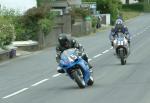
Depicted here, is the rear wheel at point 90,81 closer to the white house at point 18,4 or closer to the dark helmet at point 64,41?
the dark helmet at point 64,41

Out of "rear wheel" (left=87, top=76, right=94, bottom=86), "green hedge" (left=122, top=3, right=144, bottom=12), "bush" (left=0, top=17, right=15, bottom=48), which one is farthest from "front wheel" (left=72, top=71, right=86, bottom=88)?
"green hedge" (left=122, top=3, right=144, bottom=12)

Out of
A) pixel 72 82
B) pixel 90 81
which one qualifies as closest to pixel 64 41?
pixel 90 81

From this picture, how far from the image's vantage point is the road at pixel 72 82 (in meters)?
15.6

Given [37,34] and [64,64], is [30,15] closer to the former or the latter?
[37,34]

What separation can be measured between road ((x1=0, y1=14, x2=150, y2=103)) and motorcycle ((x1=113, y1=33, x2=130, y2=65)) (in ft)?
1.11

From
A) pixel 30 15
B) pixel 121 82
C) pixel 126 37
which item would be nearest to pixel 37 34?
pixel 30 15

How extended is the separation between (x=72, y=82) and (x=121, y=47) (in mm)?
5690

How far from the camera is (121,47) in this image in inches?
981

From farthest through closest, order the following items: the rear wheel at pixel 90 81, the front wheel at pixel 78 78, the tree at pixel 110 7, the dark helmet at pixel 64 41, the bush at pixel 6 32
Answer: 1. the tree at pixel 110 7
2. the bush at pixel 6 32
3. the rear wheel at pixel 90 81
4. the dark helmet at pixel 64 41
5. the front wheel at pixel 78 78

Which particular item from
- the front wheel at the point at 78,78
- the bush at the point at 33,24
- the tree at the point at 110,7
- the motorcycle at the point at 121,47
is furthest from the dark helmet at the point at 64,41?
the tree at the point at 110,7

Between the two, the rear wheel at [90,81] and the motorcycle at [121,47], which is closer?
the rear wheel at [90,81]

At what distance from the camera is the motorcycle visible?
24.6 meters

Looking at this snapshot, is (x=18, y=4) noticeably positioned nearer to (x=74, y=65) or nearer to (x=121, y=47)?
(x=121, y=47)

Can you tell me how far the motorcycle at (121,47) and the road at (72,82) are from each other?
0.34 metres
